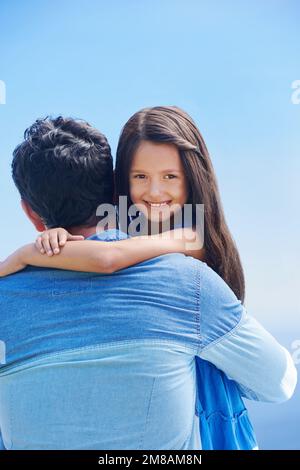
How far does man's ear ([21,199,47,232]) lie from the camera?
126cm

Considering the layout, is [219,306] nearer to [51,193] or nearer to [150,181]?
[51,193]

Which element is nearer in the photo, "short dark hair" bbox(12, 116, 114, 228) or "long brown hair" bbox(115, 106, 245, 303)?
"short dark hair" bbox(12, 116, 114, 228)

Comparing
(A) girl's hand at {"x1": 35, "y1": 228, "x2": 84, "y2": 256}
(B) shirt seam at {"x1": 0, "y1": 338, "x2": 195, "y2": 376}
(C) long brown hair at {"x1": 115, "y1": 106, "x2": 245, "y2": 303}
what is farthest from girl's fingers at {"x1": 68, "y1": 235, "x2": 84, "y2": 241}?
(C) long brown hair at {"x1": 115, "y1": 106, "x2": 245, "y2": 303}

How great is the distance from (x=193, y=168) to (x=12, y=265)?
739mm

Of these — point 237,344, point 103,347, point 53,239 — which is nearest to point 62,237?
point 53,239

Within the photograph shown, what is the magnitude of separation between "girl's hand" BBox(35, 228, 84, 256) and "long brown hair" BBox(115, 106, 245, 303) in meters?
0.52

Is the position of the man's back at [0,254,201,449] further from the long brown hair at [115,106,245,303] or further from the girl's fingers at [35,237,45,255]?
the long brown hair at [115,106,245,303]

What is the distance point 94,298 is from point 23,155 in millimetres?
360

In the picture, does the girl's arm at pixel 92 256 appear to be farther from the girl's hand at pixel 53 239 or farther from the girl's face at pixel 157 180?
the girl's face at pixel 157 180

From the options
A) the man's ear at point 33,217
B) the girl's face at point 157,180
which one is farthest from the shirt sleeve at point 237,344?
the girl's face at point 157,180

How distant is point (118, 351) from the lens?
1014mm

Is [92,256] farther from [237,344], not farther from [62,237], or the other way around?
[237,344]

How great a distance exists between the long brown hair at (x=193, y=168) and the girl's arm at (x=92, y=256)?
35 cm

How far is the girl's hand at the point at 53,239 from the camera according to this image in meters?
1.10
